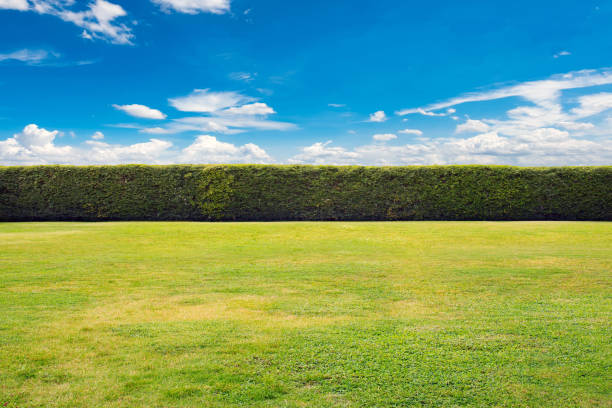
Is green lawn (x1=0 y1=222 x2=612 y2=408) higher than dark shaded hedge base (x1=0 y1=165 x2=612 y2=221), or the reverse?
dark shaded hedge base (x1=0 y1=165 x2=612 y2=221)

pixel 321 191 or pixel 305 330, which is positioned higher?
pixel 321 191

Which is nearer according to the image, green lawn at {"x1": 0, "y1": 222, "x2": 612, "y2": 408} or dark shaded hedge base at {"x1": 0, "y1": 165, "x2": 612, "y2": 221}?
green lawn at {"x1": 0, "y1": 222, "x2": 612, "y2": 408}

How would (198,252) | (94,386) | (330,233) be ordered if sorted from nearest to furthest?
1. (94,386)
2. (198,252)
3. (330,233)

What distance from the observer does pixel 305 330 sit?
16.0 ft

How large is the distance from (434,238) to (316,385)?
11.4m

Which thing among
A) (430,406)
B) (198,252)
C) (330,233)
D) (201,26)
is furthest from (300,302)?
(201,26)

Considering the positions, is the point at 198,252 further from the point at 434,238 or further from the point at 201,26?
the point at 201,26

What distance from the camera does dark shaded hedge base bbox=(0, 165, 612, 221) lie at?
2136 centimetres

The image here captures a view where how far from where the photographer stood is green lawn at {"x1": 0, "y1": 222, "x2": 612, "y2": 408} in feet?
11.2

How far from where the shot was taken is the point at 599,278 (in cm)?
792

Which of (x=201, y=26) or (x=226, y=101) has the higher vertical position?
(x=201, y=26)

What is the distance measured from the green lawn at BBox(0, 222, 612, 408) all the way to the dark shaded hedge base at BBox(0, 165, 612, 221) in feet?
36.4

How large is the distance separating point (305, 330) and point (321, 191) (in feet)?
56.1

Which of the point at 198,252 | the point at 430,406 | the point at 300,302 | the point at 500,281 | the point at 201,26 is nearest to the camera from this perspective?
the point at 430,406
